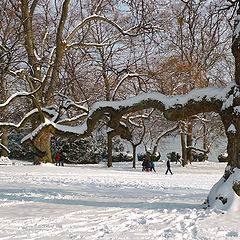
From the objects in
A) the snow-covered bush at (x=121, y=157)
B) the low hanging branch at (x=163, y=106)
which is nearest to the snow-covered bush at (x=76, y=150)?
the snow-covered bush at (x=121, y=157)

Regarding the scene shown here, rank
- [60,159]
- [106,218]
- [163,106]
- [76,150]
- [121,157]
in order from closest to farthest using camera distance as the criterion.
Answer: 1. [106,218]
2. [163,106]
3. [60,159]
4. [76,150]
5. [121,157]

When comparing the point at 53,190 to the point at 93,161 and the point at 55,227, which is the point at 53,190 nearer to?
the point at 55,227

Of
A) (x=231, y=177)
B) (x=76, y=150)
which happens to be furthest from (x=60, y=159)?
(x=231, y=177)

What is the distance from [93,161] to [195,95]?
26356mm

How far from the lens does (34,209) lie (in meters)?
6.40

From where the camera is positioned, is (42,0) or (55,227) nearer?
(55,227)

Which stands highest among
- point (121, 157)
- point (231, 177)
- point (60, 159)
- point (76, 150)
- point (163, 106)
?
point (163, 106)

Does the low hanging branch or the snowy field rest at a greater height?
→ the low hanging branch

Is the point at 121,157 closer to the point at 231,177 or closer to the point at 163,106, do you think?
the point at 163,106

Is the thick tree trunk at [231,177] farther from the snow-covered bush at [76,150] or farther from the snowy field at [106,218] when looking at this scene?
the snow-covered bush at [76,150]

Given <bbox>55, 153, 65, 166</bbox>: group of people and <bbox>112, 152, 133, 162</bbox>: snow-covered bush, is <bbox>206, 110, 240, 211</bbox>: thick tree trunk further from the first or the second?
<bbox>112, 152, 133, 162</bbox>: snow-covered bush

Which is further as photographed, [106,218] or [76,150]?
[76,150]

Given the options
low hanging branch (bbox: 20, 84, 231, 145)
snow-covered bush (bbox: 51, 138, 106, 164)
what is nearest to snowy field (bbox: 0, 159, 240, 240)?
low hanging branch (bbox: 20, 84, 231, 145)

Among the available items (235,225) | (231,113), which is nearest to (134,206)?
(235,225)
